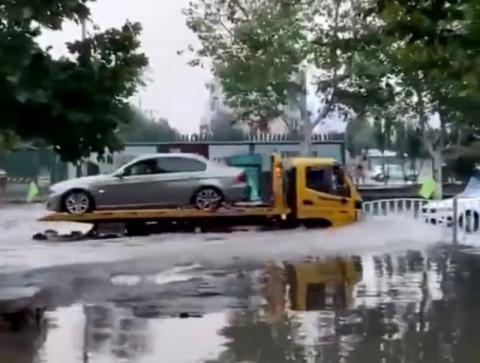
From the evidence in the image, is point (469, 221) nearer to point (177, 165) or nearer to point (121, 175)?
point (177, 165)

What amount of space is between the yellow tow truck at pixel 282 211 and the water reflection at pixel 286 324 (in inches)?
408

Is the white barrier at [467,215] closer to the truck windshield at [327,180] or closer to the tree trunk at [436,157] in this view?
the truck windshield at [327,180]

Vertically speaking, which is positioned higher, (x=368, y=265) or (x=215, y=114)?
(x=215, y=114)

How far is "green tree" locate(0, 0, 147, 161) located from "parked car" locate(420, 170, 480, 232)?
691 inches

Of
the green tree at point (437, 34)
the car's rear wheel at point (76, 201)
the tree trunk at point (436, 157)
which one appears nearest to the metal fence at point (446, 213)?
the car's rear wheel at point (76, 201)

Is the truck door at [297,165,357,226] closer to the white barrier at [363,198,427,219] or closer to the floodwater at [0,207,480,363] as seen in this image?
the floodwater at [0,207,480,363]

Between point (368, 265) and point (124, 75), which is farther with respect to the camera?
point (368, 265)

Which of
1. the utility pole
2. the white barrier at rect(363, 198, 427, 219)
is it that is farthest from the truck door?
the utility pole

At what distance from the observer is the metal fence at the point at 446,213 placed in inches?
1119

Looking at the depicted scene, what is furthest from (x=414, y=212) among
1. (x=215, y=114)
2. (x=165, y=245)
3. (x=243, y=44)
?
(x=215, y=114)

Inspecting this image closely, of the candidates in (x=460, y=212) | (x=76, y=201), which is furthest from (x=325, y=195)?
(x=76, y=201)

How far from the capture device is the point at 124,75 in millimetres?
13953

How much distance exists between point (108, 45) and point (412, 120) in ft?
109

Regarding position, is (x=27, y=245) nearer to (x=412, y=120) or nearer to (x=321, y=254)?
(x=321, y=254)
